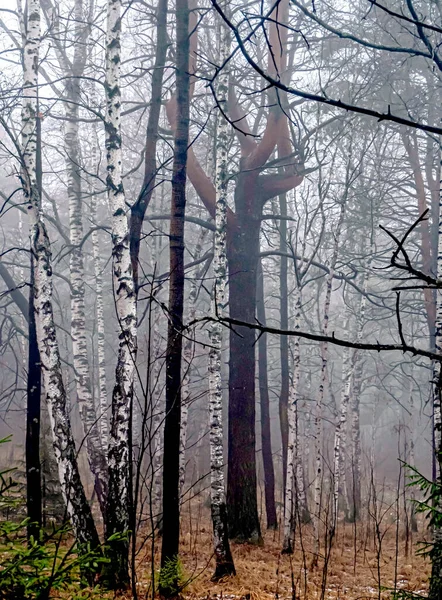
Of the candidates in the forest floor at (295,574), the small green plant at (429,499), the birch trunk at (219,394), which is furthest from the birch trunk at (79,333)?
the small green plant at (429,499)

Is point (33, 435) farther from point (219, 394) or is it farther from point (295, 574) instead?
point (295, 574)

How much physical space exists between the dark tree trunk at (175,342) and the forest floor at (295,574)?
35 cm

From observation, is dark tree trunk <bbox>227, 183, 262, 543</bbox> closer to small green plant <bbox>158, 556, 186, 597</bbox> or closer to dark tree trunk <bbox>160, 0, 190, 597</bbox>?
dark tree trunk <bbox>160, 0, 190, 597</bbox>

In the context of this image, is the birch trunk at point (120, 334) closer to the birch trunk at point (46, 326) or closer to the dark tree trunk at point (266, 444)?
the birch trunk at point (46, 326)

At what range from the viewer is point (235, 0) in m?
14.1

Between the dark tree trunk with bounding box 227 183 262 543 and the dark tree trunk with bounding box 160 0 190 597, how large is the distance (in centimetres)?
291

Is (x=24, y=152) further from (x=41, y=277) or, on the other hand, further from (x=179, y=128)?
(x=179, y=128)

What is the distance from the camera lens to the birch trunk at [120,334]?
18.6 feet

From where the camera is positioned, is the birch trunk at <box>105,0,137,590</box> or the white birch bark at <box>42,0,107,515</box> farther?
the white birch bark at <box>42,0,107,515</box>

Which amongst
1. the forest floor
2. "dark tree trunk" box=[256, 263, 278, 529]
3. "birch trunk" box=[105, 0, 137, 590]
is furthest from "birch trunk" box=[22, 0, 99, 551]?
"dark tree trunk" box=[256, 263, 278, 529]

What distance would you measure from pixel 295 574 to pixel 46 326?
501 centimetres

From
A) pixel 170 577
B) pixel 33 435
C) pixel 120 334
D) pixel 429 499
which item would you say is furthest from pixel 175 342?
pixel 429 499

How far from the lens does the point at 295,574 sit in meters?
7.61

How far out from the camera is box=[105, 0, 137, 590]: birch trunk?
5672mm
